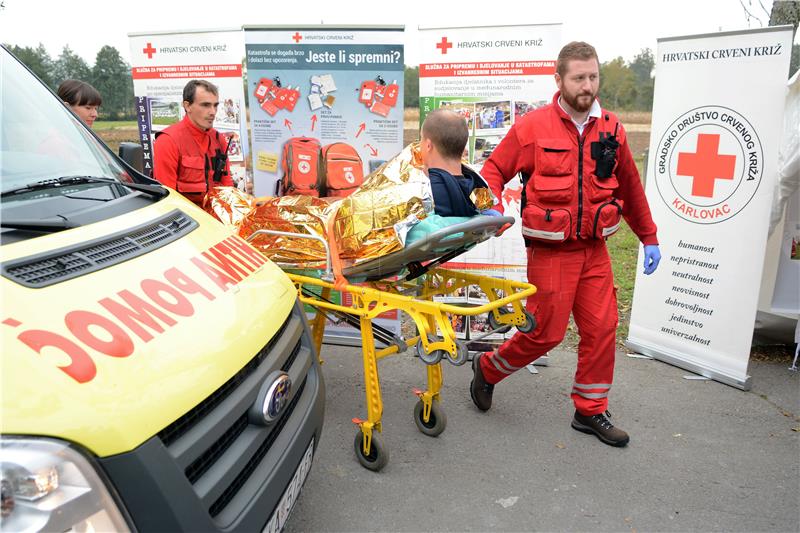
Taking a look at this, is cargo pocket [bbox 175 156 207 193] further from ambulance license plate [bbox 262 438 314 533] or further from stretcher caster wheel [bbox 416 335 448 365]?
ambulance license plate [bbox 262 438 314 533]

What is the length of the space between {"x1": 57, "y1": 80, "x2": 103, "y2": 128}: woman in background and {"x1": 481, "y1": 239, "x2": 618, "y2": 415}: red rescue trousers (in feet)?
11.6

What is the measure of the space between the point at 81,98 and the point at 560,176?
3621 mm

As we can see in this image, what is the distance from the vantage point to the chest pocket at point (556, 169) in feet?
10.2

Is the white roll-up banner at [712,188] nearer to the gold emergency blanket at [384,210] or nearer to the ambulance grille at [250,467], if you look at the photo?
the gold emergency blanket at [384,210]

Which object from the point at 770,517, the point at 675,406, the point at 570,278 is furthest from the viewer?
the point at 675,406

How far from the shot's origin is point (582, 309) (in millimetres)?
3299

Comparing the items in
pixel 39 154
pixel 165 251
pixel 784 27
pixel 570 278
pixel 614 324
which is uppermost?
pixel 784 27

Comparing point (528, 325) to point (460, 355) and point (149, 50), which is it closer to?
point (460, 355)

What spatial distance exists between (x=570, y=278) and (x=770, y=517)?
4.81 ft

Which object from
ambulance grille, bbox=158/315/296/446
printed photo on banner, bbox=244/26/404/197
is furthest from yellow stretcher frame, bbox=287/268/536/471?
printed photo on banner, bbox=244/26/404/197

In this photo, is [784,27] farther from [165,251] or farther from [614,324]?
[165,251]

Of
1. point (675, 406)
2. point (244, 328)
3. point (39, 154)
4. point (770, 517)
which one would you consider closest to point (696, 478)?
point (770, 517)

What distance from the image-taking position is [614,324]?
328cm

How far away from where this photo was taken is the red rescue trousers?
323 cm
